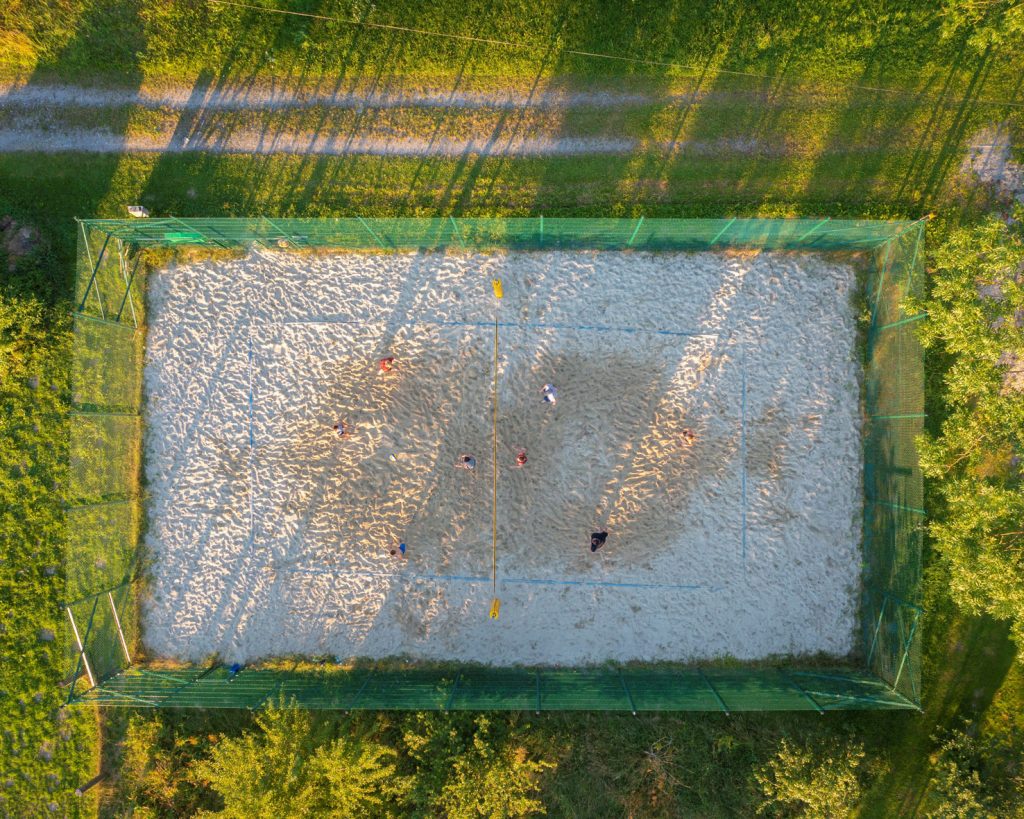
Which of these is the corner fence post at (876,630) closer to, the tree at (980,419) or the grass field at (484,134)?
the tree at (980,419)

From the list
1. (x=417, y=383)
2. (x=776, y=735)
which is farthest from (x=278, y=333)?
(x=776, y=735)

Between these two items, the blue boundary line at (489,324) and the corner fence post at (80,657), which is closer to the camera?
the corner fence post at (80,657)

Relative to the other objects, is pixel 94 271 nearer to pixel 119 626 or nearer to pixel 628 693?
pixel 119 626

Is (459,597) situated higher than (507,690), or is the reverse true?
(459,597)

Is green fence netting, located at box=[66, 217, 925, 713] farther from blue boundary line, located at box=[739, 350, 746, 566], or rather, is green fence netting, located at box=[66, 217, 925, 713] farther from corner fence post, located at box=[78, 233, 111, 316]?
blue boundary line, located at box=[739, 350, 746, 566]

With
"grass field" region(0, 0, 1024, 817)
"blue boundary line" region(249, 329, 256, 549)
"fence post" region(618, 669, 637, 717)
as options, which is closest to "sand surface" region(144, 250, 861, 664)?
"blue boundary line" region(249, 329, 256, 549)

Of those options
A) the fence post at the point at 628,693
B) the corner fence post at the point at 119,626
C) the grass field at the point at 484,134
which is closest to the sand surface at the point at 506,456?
the fence post at the point at 628,693

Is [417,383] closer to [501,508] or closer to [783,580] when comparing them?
[501,508]
